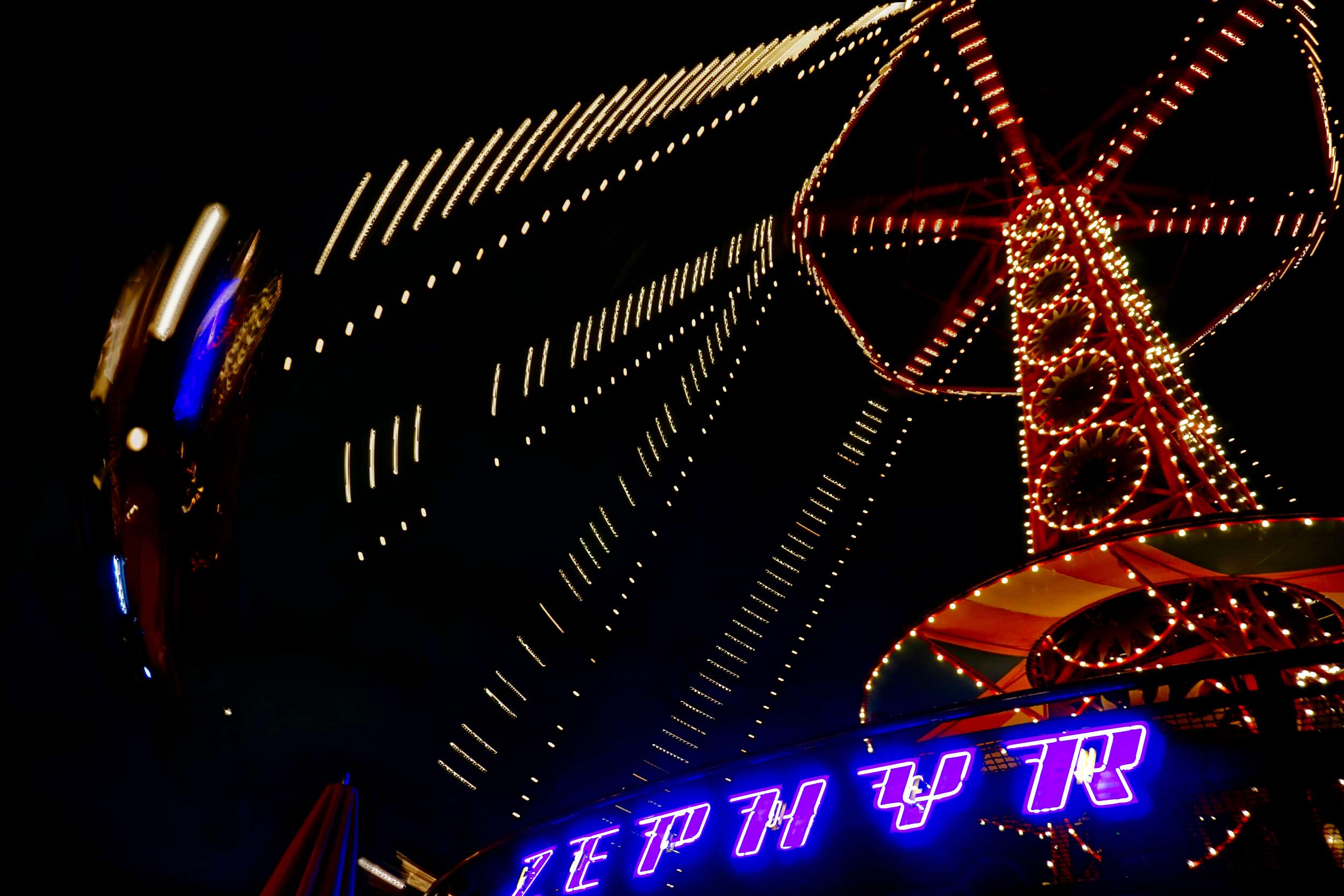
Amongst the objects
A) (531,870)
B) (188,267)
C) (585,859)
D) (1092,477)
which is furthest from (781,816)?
(188,267)

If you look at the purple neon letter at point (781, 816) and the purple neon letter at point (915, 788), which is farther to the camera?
the purple neon letter at point (781, 816)

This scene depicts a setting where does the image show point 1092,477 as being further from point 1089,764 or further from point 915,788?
point 915,788

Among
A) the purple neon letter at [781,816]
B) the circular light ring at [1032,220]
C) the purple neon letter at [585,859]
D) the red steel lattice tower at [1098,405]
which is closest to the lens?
the purple neon letter at [781,816]

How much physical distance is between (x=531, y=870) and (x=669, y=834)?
1.47 meters

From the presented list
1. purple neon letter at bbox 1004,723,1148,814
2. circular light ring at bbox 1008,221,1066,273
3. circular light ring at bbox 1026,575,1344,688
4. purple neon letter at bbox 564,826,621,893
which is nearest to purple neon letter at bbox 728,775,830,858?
purple neon letter at bbox 564,826,621,893

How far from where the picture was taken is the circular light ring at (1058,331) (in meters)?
8.52

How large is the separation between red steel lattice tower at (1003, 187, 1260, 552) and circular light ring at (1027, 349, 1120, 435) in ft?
0.04

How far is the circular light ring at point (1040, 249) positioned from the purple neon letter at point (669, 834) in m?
7.77

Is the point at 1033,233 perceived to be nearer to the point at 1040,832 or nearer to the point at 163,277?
the point at 1040,832

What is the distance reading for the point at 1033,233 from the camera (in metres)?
10.2

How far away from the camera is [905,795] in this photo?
4.51 meters

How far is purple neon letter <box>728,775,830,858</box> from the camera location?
4801 mm

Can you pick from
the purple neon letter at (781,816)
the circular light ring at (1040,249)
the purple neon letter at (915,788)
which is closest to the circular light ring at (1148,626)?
the purple neon letter at (915,788)

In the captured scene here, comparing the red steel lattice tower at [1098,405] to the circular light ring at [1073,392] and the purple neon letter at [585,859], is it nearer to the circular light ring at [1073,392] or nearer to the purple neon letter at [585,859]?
the circular light ring at [1073,392]
